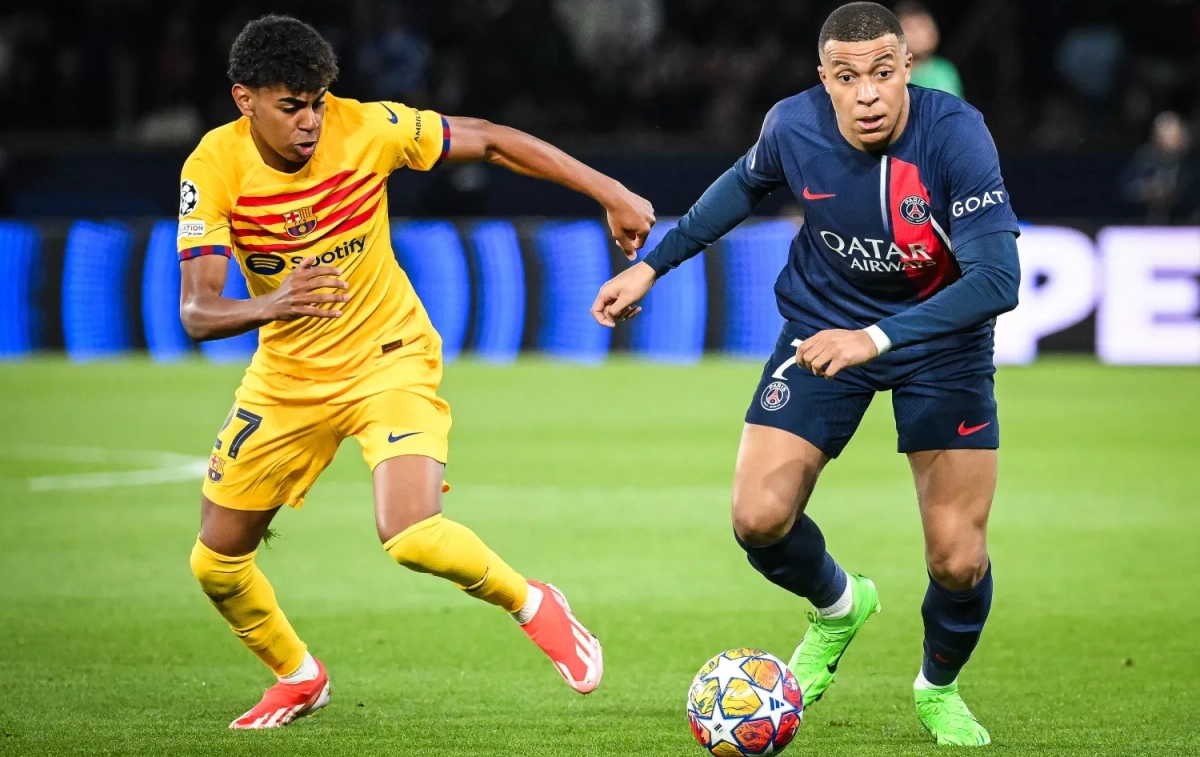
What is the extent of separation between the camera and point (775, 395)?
17.4 feet

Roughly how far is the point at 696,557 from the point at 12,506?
13.3 ft

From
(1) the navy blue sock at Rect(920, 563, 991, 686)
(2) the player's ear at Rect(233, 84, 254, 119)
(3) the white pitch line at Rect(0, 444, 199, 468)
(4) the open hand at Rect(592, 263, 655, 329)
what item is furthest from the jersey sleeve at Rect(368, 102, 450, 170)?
(3) the white pitch line at Rect(0, 444, 199, 468)

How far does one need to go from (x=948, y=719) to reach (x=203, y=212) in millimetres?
2669

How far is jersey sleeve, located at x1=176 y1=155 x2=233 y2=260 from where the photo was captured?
498 cm

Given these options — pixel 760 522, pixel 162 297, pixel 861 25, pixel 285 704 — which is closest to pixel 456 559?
pixel 285 704

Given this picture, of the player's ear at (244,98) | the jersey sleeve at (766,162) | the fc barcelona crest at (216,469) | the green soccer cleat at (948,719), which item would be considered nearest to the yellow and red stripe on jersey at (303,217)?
the player's ear at (244,98)

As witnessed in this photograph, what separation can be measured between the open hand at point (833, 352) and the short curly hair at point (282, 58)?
5.36 ft

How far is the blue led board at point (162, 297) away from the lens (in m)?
16.4

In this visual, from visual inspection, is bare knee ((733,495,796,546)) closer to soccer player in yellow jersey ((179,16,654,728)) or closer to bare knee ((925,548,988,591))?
bare knee ((925,548,988,591))

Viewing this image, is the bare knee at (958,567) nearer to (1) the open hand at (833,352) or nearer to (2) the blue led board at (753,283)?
(1) the open hand at (833,352)

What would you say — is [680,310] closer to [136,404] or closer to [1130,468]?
[136,404]

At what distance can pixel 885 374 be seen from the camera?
17.0 feet

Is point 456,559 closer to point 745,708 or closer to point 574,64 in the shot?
point 745,708

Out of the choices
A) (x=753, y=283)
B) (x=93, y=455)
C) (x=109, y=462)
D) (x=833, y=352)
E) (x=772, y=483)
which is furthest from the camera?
(x=753, y=283)
